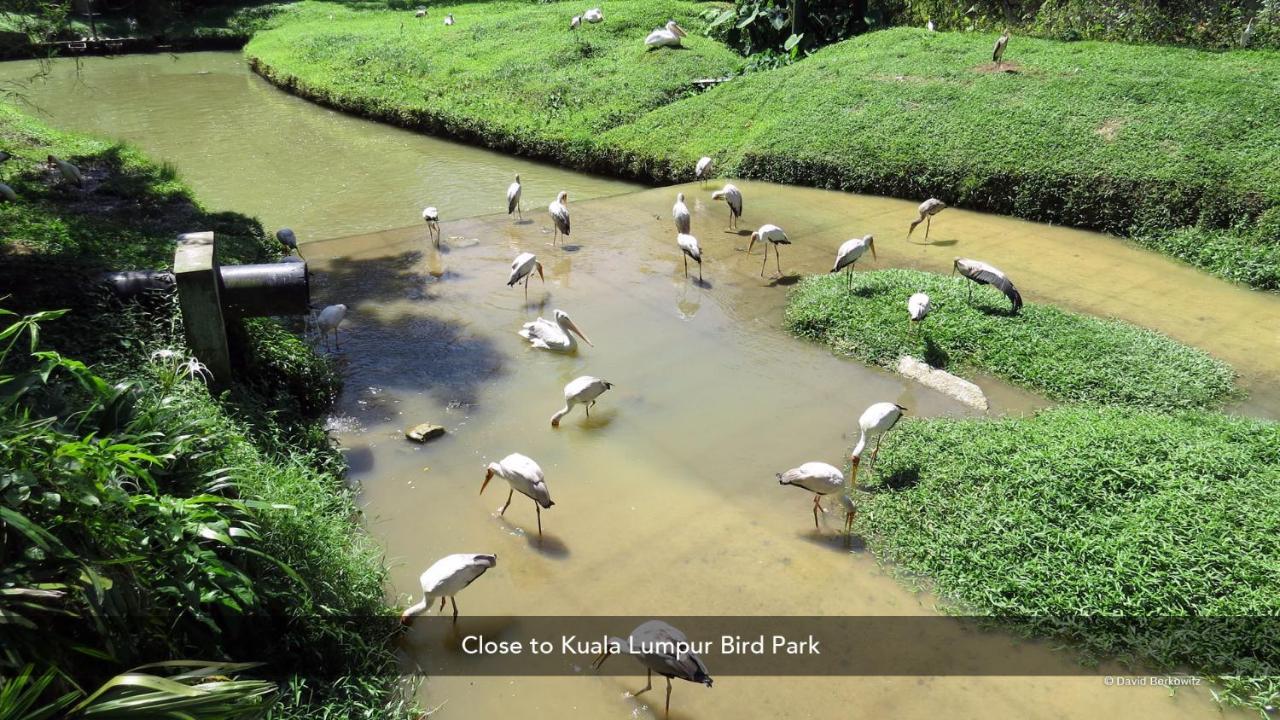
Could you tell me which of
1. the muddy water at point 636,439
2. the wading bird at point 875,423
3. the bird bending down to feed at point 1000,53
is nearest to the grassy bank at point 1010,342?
the muddy water at point 636,439

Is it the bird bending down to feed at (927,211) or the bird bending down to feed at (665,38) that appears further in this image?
the bird bending down to feed at (665,38)

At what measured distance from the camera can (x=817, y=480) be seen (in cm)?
579

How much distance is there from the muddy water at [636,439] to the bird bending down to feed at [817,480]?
0.20 metres

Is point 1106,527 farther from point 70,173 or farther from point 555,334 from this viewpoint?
point 70,173

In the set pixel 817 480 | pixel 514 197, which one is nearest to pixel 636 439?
pixel 817 480

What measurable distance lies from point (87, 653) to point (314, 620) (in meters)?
1.17

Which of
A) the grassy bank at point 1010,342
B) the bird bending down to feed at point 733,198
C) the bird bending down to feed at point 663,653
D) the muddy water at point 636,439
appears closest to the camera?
the bird bending down to feed at point 663,653

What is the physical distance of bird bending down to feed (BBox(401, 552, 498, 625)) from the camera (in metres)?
4.98

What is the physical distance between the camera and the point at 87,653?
3.45 m

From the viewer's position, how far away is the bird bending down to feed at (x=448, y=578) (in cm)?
498

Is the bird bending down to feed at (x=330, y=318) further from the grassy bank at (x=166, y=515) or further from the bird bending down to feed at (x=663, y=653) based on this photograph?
the bird bending down to feed at (x=663, y=653)

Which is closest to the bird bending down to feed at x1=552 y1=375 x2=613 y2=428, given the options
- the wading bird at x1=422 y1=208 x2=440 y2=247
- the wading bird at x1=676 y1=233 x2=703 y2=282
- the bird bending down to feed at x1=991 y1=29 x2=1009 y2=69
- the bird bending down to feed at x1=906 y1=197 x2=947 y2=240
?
the wading bird at x1=676 y1=233 x2=703 y2=282

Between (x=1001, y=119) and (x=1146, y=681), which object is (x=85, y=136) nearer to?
(x=1001, y=119)

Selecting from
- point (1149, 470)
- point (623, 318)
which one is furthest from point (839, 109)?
point (1149, 470)
